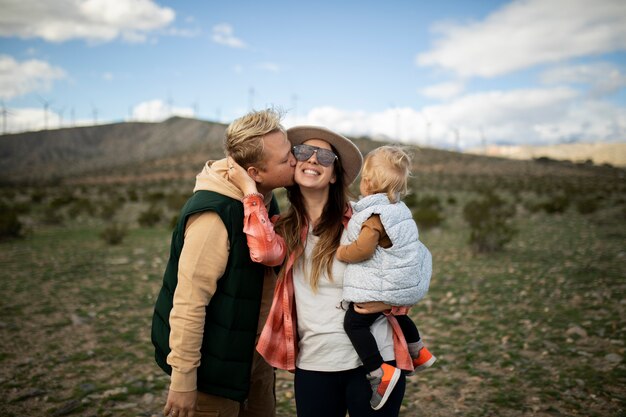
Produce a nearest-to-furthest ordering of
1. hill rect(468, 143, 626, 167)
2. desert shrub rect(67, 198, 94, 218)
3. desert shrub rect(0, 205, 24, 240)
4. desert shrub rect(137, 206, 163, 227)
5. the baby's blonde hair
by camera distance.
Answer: the baby's blonde hair, desert shrub rect(0, 205, 24, 240), desert shrub rect(137, 206, 163, 227), desert shrub rect(67, 198, 94, 218), hill rect(468, 143, 626, 167)

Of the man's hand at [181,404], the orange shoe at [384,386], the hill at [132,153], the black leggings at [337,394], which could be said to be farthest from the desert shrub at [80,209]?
the hill at [132,153]

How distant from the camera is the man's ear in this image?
7.98 feet

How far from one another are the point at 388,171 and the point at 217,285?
3.94ft

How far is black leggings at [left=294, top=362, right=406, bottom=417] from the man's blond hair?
4.10 ft

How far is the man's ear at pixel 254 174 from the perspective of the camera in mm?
2432

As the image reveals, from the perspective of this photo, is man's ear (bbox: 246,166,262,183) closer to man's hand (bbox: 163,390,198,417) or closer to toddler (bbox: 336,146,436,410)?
toddler (bbox: 336,146,436,410)

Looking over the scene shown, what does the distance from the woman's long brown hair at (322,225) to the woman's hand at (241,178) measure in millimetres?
385

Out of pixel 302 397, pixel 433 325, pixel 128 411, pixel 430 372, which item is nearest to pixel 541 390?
pixel 430 372

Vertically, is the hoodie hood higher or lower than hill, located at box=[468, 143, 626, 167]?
lower

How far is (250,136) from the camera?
233cm

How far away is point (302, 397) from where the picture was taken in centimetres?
238

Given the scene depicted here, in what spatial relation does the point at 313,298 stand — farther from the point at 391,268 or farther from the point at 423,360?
the point at 423,360

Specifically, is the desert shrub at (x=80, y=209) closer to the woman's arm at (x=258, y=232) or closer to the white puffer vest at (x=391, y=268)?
the woman's arm at (x=258, y=232)

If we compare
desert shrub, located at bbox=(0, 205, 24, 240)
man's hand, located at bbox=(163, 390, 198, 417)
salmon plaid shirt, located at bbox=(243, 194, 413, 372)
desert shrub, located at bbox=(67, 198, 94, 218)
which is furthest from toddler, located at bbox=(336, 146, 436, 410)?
desert shrub, located at bbox=(67, 198, 94, 218)
